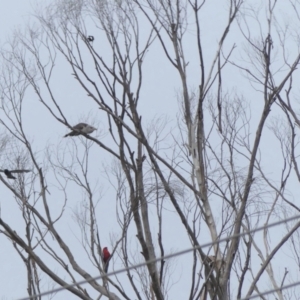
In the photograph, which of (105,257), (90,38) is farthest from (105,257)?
(90,38)

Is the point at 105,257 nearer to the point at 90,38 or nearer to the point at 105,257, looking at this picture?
the point at 105,257

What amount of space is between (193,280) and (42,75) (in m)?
2.93

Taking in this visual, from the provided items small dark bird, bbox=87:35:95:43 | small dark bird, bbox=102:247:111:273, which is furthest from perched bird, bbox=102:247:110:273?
small dark bird, bbox=87:35:95:43

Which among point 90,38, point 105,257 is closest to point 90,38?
point 90,38

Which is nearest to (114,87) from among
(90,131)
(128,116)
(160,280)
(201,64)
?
(128,116)

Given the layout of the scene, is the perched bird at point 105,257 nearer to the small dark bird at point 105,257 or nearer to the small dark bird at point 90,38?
the small dark bird at point 105,257

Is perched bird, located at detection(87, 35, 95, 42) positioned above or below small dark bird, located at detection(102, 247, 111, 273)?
above

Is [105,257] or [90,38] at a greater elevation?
[90,38]

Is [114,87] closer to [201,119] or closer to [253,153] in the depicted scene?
[201,119]

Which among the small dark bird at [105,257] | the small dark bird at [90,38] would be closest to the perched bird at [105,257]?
the small dark bird at [105,257]

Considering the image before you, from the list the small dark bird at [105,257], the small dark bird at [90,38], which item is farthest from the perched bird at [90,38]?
the small dark bird at [105,257]

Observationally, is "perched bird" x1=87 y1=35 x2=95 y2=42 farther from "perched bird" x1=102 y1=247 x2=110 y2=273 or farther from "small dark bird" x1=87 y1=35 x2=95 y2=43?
"perched bird" x1=102 y1=247 x2=110 y2=273

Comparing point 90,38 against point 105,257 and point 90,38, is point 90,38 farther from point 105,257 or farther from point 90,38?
point 105,257

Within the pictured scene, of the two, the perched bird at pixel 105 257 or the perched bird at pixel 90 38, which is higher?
the perched bird at pixel 90 38
